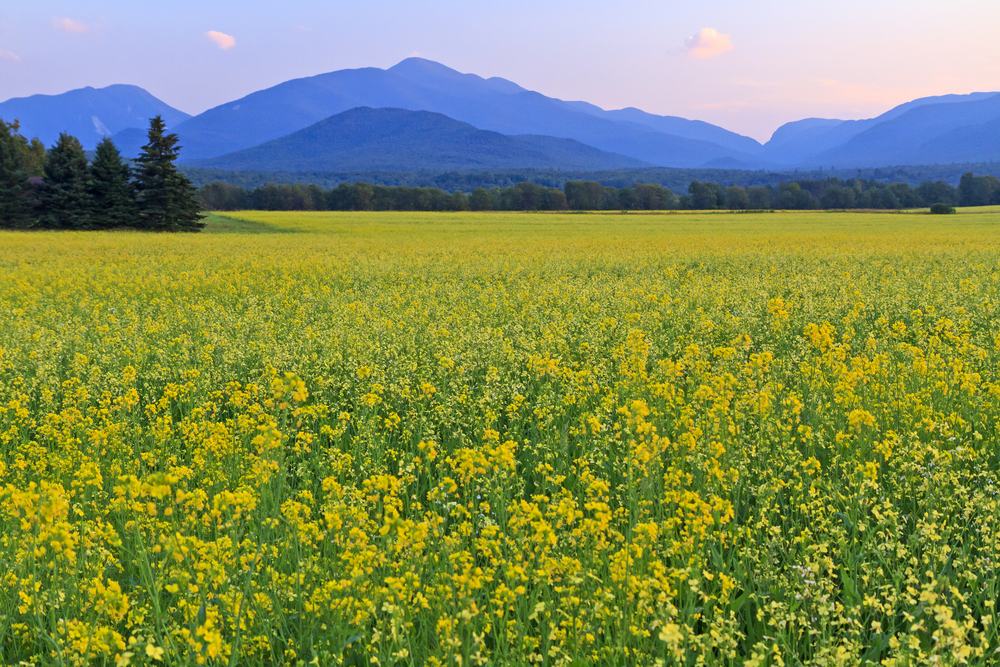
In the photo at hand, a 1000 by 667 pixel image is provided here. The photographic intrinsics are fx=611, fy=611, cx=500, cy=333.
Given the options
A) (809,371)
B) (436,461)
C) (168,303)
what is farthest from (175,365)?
(809,371)

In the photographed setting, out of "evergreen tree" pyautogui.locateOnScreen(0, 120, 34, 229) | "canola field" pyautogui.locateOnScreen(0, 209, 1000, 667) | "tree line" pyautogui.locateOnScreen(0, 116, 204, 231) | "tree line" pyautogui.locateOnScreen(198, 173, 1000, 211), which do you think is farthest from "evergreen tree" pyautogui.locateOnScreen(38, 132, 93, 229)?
"tree line" pyautogui.locateOnScreen(198, 173, 1000, 211)

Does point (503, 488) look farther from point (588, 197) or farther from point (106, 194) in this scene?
point (588, 197)

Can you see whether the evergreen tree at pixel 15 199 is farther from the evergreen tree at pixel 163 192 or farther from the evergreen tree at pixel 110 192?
the evergreen tree at pixel 163 192

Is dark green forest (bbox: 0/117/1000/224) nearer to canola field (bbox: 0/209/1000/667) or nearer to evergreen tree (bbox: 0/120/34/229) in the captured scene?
evergreen tree (bbox: 0/120/34/229)

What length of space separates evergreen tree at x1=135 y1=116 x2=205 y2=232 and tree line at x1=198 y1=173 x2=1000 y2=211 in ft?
177

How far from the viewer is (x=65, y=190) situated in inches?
2046

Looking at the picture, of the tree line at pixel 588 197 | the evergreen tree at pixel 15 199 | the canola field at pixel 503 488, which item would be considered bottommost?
the canola field at pixel 503 488

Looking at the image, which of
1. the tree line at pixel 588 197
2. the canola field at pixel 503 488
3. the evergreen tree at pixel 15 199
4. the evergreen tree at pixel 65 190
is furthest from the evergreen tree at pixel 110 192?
the tree line at pixel 588 197

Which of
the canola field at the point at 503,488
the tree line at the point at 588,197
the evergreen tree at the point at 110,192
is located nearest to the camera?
the canola field at the point at 503,488

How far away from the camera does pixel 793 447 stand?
177 inches

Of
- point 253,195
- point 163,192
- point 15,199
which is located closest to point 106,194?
point 163,192

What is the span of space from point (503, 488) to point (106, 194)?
196 ft

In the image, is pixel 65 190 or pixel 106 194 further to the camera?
pixel 65 190

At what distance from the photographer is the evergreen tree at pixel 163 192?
169 feet
